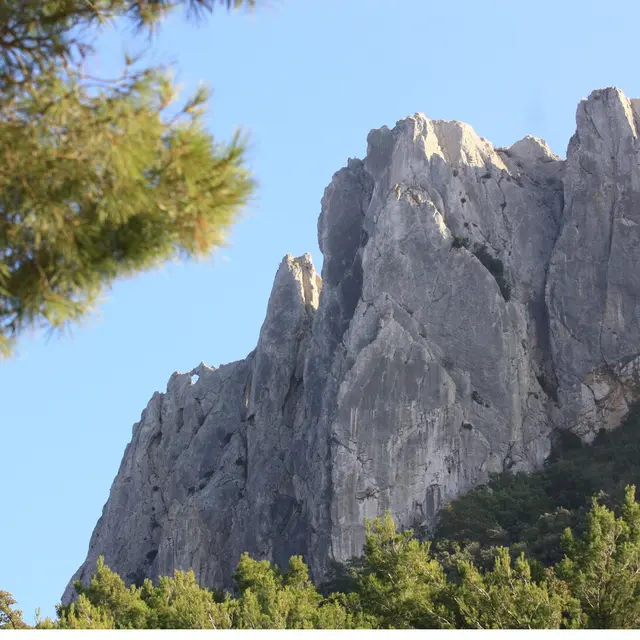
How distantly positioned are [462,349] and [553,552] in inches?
545

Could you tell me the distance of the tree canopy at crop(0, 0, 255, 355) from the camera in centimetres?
894

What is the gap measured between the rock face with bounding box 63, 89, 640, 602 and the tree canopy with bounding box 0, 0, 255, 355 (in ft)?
153

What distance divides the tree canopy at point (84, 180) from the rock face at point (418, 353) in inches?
1835

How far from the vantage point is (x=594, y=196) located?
6256 cm

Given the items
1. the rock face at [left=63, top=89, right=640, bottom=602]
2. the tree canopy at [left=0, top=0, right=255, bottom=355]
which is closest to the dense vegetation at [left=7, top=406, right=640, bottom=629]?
the tree canopy at [left=0, top=0, right=255, bottom=355]

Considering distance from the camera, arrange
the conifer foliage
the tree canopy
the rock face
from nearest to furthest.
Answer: the tree canopy
the conifer foliage
the rock face

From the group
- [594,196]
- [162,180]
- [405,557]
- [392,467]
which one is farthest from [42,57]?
[594,196]

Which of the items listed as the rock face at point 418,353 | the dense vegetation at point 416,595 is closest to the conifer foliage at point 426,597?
the dense vegetation at point 416,595

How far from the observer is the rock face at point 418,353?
5678 centimetres

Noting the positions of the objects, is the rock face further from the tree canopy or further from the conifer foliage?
the tree canopy

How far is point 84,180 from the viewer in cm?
899

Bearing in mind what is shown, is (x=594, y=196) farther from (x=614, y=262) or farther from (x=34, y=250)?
(x=34, y=250)
